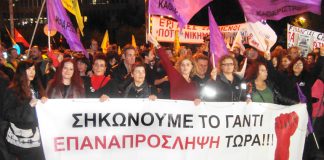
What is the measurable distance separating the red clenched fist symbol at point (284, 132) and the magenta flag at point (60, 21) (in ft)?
12.8

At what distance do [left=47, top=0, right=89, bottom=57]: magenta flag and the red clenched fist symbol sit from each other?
389 cm

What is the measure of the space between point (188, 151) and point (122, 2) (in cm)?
10198

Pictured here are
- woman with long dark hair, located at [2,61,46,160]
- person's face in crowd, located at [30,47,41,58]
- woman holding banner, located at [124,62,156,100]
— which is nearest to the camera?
woman with long dark hair, located at [2,61,46,160]

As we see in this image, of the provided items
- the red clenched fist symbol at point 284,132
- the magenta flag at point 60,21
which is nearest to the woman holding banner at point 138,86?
the red clenched fist symbol at point 284,132

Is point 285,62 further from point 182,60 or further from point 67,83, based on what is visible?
point 67,83

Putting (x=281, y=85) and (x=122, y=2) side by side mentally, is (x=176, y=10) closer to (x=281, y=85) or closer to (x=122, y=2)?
(x=281, y=85)

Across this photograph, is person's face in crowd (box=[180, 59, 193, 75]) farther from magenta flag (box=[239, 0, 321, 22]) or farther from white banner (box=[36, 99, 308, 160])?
magenta flag (box=[239, 0, 321, 22])

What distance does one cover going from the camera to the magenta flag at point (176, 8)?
347 inches

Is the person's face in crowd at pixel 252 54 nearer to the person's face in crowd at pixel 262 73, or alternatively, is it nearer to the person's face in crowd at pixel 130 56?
the person's face in crowd at pixel 262 73

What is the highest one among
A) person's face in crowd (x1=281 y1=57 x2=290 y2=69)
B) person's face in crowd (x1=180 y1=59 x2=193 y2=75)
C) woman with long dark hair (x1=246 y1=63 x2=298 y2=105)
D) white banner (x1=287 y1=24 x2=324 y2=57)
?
white banner (x1=287 y1=24 x2=324 y2=57)

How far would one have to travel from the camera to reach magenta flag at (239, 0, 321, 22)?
937 centimetres

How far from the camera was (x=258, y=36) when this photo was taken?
832 centimetres

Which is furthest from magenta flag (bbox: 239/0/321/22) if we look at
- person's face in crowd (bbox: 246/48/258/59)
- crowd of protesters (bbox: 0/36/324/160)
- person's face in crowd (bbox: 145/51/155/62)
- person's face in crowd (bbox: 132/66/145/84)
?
person's face in crowd (bbox: 132/66/145/84)

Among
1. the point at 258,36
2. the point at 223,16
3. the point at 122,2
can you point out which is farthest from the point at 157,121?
the point at 122,2
